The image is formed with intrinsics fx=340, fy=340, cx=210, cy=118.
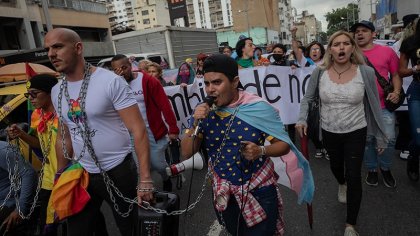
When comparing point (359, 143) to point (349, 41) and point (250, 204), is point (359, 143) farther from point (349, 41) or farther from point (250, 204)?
point (250, 204)

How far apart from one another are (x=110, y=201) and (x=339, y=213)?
95.9 inches

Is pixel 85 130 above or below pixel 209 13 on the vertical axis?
below

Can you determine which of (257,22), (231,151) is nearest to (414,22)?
(231,151)

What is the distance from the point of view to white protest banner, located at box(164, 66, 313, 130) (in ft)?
19.2

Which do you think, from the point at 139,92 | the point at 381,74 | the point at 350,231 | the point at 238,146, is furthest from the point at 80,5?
the point at 238,146

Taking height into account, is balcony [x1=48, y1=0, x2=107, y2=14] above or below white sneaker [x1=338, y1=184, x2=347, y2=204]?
above

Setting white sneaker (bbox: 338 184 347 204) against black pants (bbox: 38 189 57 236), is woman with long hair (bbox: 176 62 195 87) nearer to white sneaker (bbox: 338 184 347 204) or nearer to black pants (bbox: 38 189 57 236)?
white sneaker (bbox: 338 184 347 204)

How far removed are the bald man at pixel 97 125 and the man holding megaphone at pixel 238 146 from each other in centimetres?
48

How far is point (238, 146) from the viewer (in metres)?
2.10

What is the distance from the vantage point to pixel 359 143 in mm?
3160

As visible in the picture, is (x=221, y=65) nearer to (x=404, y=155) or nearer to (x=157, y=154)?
(x=157, y=154)

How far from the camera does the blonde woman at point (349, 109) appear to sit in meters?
3.09

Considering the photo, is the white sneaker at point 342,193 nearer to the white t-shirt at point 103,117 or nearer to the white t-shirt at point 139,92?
the white t-shirt at point 139,92

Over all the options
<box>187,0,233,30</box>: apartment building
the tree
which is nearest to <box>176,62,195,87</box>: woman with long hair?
<box>187,0,233,30</box>: apartment building
